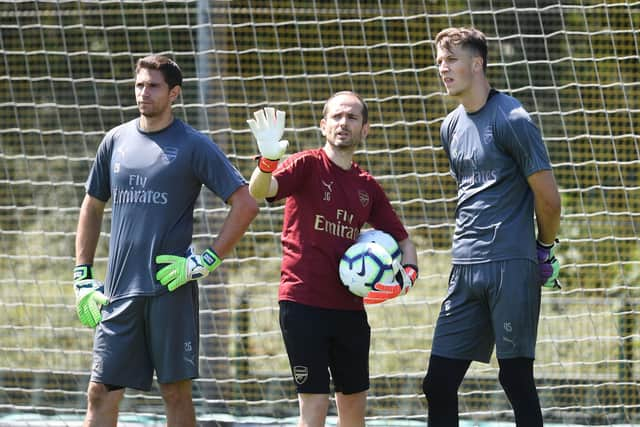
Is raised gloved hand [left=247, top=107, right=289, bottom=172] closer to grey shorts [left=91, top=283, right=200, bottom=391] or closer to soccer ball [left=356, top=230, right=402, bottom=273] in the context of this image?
soccer ball [left=356, top=230, right=402, bottom=273]

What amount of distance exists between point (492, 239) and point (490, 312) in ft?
1.00

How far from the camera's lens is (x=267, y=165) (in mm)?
4047

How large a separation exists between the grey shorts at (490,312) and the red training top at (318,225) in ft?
1.43

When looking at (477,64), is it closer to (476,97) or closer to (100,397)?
(476,97)

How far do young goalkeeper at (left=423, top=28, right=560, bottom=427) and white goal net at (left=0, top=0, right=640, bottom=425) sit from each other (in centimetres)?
201

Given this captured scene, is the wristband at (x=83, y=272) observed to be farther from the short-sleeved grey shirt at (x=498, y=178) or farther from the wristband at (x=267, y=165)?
the short-sleeved grey shirt at (x=498, y=178)

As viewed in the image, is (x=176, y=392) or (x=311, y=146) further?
(x=311, y=146)

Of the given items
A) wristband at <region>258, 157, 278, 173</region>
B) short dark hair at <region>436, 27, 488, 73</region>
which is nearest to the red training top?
wristband at <region>258, 157, 278, 173</region>

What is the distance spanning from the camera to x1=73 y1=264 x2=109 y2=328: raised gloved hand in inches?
172

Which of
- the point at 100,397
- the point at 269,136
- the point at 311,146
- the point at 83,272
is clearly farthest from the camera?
the point at 311,146

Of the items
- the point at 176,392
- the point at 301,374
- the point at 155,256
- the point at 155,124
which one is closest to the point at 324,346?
the point at 301,374

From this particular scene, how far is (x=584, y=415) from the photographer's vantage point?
6266 mm

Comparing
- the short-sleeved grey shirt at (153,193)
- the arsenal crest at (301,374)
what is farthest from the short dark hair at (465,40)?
the arsenal crest at (301,374)

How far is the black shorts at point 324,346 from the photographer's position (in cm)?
421
